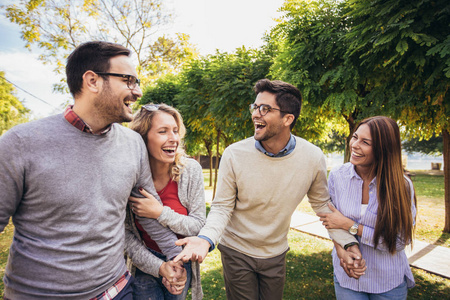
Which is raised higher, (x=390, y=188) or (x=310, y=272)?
(x=390, y=188)

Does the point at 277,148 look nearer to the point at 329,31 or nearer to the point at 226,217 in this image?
the point at 226,217

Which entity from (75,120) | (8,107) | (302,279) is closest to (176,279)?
(75,120)

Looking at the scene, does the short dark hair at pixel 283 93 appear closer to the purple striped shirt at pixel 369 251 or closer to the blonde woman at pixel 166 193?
the purple striped shirt at pixel 369 251

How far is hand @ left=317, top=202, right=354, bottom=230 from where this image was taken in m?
2.47

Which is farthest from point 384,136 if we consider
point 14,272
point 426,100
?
point 14,272

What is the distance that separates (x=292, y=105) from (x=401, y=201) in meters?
1.28

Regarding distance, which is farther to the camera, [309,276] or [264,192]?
[309,276]

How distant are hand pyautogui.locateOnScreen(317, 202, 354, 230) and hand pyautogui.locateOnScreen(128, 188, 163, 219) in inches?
61.7

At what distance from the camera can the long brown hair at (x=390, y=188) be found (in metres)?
2.29

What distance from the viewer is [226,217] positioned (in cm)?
249

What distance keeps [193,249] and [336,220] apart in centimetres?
138

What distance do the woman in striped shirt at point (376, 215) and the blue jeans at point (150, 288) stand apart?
57.6 inches

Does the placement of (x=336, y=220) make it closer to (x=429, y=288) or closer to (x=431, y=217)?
(x=429, y=288)

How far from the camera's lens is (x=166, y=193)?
2328 mm
